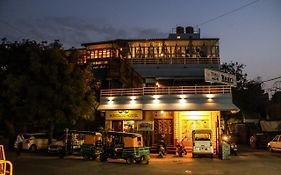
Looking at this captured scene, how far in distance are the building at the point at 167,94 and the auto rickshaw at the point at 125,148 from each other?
5980 millimetres

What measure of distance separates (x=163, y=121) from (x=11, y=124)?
1276cm

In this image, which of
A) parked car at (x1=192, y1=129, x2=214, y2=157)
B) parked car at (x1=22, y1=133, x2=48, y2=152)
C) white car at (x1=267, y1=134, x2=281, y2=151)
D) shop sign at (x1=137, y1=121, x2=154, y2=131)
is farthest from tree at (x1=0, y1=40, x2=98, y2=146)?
white car at (x1=267, y1=134, x2=281, y2=151)

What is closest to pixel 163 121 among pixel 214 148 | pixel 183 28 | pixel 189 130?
pixel 189 130

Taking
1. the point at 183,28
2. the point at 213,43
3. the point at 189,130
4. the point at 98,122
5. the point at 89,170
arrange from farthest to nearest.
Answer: the point at 183,28 → the point at 213,43 → the point at 98,122 → the point at 189,130 → the point at 89,170

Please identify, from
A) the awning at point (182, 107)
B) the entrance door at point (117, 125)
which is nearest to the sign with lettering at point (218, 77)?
the awning at point (182, 107)

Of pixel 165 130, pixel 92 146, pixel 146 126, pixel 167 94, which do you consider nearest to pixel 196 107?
pixel 167 94

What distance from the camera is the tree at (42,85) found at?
2422 cm

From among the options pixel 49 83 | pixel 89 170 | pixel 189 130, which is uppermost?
pixel 49 83

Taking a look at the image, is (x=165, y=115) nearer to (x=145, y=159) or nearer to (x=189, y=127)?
(x=189, y=127)

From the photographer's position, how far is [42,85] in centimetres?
2462

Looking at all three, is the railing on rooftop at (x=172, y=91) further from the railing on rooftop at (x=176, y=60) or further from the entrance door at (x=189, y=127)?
the railing on rooftop at (x=176, y=60)

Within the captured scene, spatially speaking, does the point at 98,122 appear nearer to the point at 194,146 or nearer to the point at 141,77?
the point at 141,77

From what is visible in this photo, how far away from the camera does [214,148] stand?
25.2 metres

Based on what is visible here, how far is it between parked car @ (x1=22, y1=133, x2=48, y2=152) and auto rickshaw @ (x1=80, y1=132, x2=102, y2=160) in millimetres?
7378
